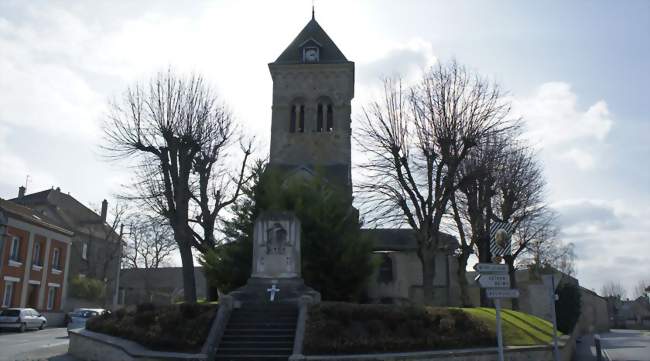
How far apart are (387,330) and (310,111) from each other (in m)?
25.0

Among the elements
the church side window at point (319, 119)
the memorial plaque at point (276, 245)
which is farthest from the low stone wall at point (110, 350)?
the church side window at point (319, 119)

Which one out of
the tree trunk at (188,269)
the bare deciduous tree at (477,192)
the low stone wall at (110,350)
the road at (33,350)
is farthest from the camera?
the bare deciduous tree at (477,192)

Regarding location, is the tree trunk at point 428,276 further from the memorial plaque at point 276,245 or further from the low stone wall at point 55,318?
the low stone wall at point 55,318

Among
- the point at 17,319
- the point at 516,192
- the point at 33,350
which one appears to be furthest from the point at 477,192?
the point at 17,319

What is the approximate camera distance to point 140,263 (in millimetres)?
53156

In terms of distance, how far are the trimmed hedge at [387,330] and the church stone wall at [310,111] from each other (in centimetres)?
2168

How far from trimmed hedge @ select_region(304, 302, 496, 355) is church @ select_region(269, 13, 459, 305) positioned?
19907mm

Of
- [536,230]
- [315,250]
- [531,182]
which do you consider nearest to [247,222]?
[315,250]

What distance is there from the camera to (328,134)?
38.5m

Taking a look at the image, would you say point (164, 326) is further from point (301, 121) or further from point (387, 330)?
point (301, 121)

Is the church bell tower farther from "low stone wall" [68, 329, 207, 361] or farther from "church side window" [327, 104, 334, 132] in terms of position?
"low stone wall" [68, 329, 207, 361]

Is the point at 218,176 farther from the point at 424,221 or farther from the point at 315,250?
the point at 424,221

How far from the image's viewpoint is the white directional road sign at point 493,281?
38.3 ft

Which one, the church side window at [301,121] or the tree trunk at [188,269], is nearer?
the tree trunk at [188,269]
